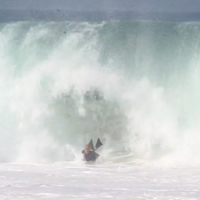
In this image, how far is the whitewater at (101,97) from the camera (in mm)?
13398

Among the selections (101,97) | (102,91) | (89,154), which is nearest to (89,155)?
(89,154)

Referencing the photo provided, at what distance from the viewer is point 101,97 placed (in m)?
15.6

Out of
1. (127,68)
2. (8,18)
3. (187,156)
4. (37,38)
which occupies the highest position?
(8,18)

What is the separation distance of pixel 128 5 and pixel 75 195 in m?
13.0

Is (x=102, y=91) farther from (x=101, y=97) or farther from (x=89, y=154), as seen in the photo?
(x=89, y=154)

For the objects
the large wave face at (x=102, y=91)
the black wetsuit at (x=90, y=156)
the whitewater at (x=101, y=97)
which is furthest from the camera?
the large wave face at (x=102, y=91)

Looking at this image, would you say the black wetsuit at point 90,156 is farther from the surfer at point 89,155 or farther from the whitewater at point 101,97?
the whitewater at point 101,97

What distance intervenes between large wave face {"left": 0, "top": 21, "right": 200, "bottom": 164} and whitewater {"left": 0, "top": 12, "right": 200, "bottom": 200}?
3cm

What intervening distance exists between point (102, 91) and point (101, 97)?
0.20 meters

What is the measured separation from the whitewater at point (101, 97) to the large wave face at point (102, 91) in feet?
0.10

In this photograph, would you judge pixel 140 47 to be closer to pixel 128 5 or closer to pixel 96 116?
pixel 96 116

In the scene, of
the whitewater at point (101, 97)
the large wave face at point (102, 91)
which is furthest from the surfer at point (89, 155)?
the large wave face at point (102, 91)

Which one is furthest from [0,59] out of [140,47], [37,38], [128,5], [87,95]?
[128,5]

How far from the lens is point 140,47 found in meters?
16.7
